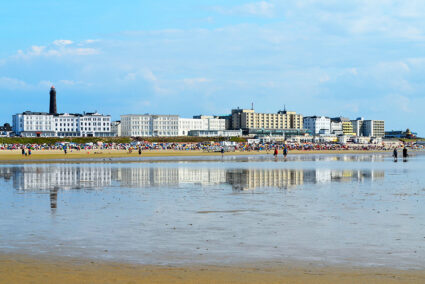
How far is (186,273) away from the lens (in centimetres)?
810

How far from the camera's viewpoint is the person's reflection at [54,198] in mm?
16000

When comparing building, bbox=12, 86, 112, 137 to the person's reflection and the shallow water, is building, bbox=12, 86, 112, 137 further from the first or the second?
the shallow water

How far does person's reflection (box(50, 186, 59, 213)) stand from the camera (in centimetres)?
1600

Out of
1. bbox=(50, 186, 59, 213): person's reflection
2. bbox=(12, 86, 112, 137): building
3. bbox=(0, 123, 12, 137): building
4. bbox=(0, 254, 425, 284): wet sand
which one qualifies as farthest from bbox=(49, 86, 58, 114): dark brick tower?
bbox=(0, 254, 425, 284): wet sand

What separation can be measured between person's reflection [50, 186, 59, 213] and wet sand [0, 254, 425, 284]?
7042mm

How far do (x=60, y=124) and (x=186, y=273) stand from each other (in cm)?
18406

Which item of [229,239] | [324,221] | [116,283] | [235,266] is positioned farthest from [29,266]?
[324,221]

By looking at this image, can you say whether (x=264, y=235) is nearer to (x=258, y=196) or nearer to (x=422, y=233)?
(x=422, y=233)

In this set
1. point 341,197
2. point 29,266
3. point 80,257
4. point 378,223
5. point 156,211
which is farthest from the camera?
point 341,197

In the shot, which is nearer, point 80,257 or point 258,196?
point 80,257

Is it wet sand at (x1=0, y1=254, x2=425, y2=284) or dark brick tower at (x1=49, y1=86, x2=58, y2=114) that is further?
dark brick tower at (x1=49, y1=86, x2=58, y2=114)

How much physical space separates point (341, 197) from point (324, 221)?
574cm

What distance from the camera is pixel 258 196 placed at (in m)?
19.1

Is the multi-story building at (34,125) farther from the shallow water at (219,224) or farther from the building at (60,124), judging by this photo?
the shallow water at (219,224)
